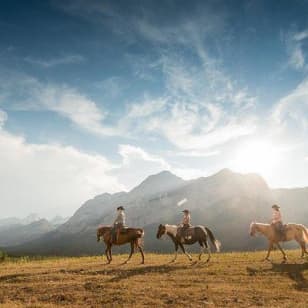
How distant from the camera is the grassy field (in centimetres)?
1653

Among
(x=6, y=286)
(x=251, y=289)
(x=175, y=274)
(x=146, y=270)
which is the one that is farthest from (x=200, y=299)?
(x=6, y=286)

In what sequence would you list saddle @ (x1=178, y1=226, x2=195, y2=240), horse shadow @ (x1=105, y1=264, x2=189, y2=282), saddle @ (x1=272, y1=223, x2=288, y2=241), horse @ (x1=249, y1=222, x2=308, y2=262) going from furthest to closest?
saddle @ (x1=178, y1=226, x2=195, y2=240) < saddle @ (x1=272, y1=223, x2=288, y2=241) < horse @ (x1=249, y1=222, x2=308, y2=262) < horse shadow @ (x1=105, y1=264, x2=189, y2=282)

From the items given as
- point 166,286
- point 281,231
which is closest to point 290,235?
point 281,231

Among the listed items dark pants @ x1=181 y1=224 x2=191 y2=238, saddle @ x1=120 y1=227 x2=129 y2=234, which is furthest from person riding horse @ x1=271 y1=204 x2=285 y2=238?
saddle @ x1=120 y1=227 x2=129 y2=234

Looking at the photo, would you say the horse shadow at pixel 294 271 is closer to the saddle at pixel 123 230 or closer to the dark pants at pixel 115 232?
the saddle at pixel 123 230

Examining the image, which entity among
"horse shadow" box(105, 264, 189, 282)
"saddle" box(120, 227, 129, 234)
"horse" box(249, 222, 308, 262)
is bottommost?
"horse shadow" box(105, 264, 189, 282)

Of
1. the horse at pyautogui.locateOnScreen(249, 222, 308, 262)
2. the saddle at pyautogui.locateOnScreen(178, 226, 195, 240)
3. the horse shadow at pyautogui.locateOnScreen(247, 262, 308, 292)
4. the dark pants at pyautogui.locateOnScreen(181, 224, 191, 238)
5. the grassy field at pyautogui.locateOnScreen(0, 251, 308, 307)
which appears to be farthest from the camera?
the dark pants at pyautogui.locateOnScreen(181, 224, 191, 238)

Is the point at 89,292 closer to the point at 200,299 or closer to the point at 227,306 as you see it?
the point at 200,299

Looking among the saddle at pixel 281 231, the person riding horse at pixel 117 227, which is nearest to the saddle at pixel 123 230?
the person riding horse at pixel 117 227

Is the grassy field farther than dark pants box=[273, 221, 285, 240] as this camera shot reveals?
No

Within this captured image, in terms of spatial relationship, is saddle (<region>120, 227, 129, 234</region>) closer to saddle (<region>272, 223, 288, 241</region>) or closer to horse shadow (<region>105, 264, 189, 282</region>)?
horse shadow (<region>105, 264, 189, 282</region>)

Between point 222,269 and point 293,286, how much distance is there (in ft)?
16.1

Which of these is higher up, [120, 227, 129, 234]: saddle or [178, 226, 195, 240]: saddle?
[120, 227, 129, 234]: saddle

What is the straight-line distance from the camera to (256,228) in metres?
28.8
